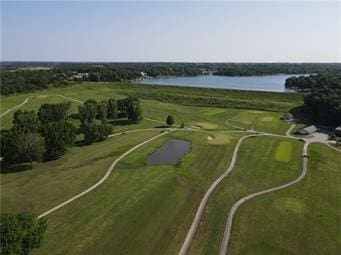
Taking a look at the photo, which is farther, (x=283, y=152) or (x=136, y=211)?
(x=283, y=152)

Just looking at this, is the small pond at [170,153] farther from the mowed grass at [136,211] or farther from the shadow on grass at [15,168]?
the shadow on grass at [15,168]

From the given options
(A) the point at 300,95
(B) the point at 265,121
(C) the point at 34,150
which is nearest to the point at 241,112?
(B) the point at 265,121

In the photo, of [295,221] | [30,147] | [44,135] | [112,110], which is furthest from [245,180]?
[112,110]

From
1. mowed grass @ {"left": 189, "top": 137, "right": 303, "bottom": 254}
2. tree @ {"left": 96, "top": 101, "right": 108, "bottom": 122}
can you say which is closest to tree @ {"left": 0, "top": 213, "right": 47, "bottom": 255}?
mowed grass @ {"left": 189, "top": 137, "right": 303, "bottom": 254}

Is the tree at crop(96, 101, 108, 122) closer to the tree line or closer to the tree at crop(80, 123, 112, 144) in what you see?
the tree line

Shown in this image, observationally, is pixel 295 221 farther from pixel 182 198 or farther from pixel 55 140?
pixel 55 140

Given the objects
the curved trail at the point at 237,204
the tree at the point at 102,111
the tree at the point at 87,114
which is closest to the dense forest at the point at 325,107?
the curved trail at the point at 237,204
